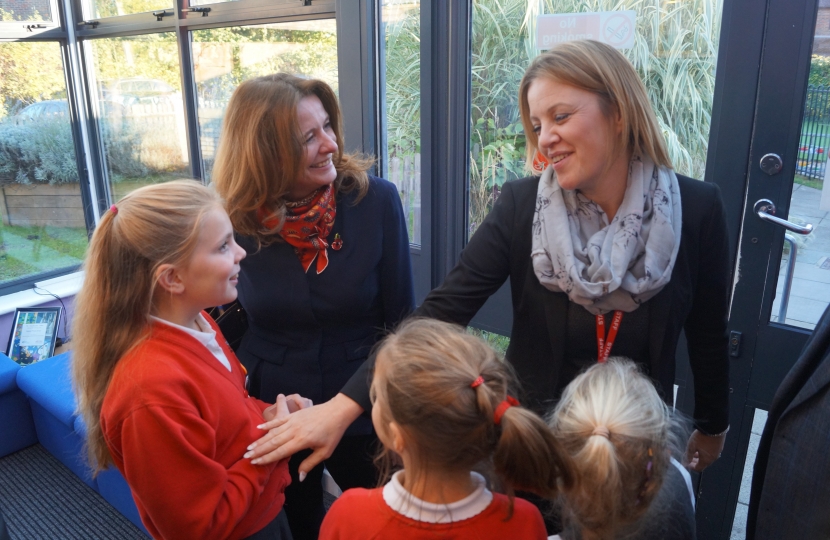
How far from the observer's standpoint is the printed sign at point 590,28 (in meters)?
2.05

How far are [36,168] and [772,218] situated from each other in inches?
174

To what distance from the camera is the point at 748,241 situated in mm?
1885

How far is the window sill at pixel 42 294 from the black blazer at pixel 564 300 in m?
3.08

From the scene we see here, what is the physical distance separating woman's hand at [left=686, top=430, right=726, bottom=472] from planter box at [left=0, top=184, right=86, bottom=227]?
432 centimetres

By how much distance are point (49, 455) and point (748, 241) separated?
3331 mm

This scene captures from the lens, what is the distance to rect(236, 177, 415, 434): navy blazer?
59.7 inches

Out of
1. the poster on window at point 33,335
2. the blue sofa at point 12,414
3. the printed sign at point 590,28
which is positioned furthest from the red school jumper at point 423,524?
the poster on window at point 33,335

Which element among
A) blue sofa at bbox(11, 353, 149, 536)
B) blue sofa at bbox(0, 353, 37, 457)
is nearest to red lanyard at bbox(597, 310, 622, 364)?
blue sofa at bbox(11, 353, 149, 536)

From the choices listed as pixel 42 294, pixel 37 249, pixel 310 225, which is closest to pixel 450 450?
pixel 310 225

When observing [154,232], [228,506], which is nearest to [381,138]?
[154,232]

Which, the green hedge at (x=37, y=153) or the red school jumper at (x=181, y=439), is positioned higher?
the green hedge at (x=37, y=153)

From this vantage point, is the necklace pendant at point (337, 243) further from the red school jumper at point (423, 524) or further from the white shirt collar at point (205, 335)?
the red school jumper at point (423, 524)

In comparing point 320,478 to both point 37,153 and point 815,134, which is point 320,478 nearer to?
point 815,134

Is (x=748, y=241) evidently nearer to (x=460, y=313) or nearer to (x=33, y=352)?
(x=460, y=313)
